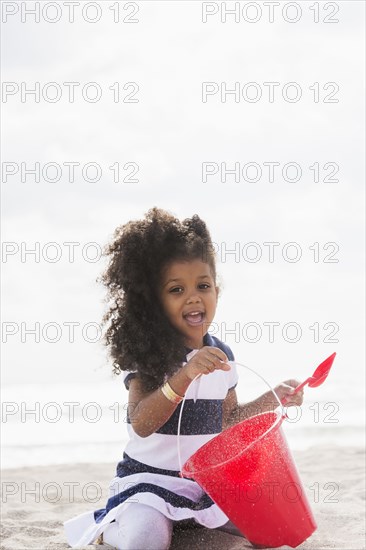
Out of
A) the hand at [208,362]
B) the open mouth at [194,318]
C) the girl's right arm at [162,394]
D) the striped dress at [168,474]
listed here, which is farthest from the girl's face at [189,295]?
the hand at [208,362]

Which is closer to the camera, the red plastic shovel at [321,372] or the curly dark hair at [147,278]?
the red plastic shovel at [321,372]

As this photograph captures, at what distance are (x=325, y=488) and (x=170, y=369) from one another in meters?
1.95

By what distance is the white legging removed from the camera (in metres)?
2.39

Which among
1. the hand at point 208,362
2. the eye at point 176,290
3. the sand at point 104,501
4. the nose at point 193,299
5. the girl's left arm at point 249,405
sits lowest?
the sand at point 104,501

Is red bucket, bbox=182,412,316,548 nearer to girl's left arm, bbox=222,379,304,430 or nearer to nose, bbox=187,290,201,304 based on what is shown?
Result: girl's left arm, bbox=222,379,304,430

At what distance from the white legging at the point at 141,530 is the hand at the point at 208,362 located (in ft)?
1.49

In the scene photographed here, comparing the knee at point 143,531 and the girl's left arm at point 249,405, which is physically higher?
the girl's left arm at point 249,405

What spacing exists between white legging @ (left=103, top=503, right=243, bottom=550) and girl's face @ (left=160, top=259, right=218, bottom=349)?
579mm

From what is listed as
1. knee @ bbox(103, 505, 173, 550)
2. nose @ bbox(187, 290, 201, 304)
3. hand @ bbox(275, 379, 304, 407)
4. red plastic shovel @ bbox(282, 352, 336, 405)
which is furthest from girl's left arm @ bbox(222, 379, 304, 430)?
knee @ bbox(103, 505, 173, 550)

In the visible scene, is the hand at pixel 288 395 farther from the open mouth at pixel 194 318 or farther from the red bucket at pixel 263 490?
the open mouth at pixel 194 318

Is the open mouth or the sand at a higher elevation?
the open mouth

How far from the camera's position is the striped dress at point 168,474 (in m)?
2.57

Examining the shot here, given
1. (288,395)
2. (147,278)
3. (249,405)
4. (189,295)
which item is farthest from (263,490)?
(147,278)

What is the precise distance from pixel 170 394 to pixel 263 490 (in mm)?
369
